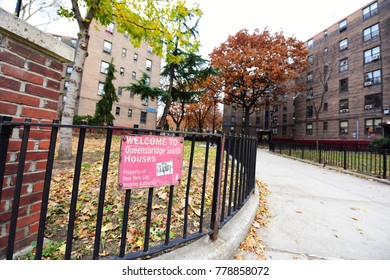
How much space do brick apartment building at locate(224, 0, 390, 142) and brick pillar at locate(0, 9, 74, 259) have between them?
65.4 ft

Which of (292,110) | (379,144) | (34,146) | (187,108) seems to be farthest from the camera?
(187,108)

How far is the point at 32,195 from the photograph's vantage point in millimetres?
1773

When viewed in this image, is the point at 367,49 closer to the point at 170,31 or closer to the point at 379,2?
the point at 379,2

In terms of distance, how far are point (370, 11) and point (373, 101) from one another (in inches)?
425

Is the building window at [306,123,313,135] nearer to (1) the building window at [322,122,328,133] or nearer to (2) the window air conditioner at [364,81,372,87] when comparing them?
(1) the building window at [322,122,328,133]

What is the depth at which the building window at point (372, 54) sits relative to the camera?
67.5 feet

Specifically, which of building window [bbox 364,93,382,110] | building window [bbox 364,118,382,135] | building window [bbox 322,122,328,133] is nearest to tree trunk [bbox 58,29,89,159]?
building window [bbox 364,118,382,135]

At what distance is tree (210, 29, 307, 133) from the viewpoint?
21.0m

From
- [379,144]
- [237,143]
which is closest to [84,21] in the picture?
[237,143]

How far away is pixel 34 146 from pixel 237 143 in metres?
2.53

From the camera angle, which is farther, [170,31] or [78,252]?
[170,31]

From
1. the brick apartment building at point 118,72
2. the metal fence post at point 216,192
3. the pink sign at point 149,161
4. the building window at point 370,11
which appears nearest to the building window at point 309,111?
the building window at point 370,11

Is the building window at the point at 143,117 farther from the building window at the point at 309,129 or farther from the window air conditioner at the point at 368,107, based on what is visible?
the window air conditioner at the point at 368,107

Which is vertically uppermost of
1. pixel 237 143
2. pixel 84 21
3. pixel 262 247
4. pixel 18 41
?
pixel 84 21
